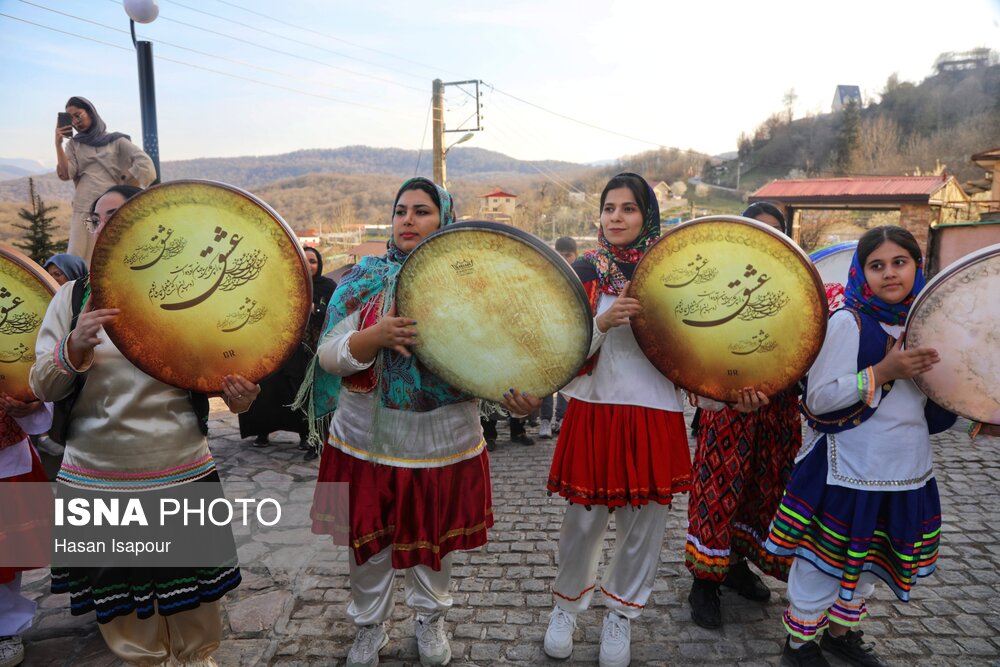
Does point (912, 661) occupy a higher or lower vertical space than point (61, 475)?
lower

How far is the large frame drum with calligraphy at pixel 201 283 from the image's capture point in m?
2.02

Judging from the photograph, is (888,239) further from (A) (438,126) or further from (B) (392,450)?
(A) (438,126)

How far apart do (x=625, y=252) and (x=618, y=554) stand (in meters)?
1.29

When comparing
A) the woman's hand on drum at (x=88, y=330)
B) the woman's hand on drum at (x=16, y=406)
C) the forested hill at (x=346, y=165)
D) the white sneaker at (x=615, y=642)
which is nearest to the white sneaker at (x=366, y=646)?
the white sneaker at (x=615, y=642)

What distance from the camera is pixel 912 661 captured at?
2607mm

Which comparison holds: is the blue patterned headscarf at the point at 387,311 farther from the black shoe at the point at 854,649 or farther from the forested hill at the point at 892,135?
the forested hill at the point at 892,135

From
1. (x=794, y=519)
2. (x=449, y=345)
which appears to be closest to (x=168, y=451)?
(x=449, y=345)

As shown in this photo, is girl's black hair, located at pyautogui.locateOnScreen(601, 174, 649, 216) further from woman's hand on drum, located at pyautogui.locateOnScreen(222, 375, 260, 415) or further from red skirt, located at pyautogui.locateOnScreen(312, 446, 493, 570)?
woman's hand on drum, located at pyautogui.locateOnScreen(222, 375, 260, 415)

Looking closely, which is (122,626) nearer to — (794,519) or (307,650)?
(307,650)

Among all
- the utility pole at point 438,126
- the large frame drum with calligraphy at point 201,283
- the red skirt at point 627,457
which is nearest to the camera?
the large frame drum with calligraphy at point 201,283

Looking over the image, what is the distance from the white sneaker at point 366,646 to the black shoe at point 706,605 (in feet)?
4.79

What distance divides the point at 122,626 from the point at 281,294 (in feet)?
4.70

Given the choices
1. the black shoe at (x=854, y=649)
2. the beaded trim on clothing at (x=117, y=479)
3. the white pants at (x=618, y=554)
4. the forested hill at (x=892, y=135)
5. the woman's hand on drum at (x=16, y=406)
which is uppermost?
the forested hill at (x=892, y=135)

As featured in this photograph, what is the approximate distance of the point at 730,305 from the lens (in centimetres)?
221
